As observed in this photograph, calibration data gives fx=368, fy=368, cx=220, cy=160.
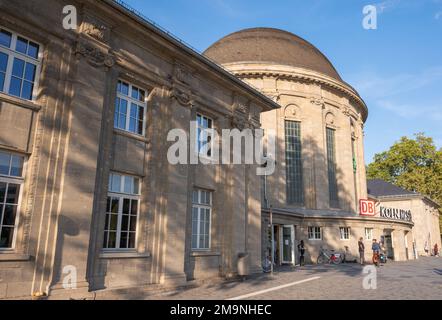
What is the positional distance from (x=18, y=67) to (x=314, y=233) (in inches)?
937

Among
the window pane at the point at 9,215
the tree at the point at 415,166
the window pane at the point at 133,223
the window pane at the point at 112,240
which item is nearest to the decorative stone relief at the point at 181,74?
the window pane at the point at 133,223

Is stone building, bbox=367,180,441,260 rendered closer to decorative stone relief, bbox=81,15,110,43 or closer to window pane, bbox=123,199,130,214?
window pane, bbox=123,199,130,214

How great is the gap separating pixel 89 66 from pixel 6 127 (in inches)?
119

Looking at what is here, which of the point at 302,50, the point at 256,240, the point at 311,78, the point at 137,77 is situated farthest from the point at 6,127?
the point at 302,50

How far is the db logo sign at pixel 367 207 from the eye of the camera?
33.6 m

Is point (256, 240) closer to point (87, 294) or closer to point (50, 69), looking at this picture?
point (87, 294)

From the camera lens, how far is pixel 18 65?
9.62 m

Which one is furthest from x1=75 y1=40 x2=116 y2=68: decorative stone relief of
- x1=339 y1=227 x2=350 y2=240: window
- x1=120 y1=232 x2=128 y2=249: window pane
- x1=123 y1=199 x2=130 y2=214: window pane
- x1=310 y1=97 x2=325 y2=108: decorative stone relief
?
x1=310 y1=97 x2=325 y2=108: decorative stone relief

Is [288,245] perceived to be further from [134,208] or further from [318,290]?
[134,208]

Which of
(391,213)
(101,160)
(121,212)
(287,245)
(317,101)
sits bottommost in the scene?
(287,245)

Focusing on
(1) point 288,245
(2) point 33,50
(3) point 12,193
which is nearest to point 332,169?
(1) point 288,245

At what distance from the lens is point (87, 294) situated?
31.9 ft

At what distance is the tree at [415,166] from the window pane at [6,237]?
6353 centimetres

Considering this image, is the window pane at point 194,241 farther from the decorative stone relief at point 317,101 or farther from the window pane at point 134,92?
the decorative stone relief at point 317,101
